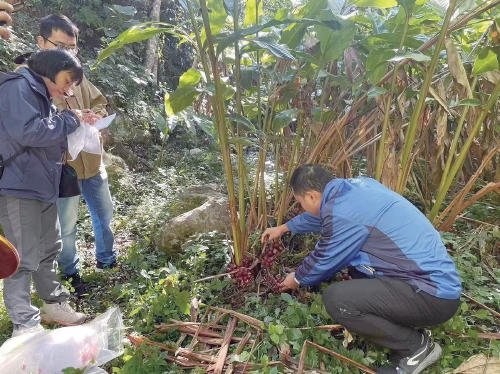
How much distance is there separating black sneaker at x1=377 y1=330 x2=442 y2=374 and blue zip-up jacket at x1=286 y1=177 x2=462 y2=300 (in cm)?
24

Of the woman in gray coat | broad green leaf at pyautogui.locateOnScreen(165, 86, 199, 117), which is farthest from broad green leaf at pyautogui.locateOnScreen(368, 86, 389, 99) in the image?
the woman in gray coat

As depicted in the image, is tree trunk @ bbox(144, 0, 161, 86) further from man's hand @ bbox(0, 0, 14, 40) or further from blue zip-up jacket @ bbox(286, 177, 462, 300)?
blue zip-up jacket @ bbox(286, 177, 462, 300)

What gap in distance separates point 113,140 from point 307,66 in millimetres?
3816

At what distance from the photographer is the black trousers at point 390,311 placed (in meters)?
1.61

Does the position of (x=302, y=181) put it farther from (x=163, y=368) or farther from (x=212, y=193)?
(x=212, y=193)

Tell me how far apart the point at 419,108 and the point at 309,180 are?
69cm

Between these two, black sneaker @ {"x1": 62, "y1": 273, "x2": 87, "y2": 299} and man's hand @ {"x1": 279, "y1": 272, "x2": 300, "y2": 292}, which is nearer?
man's hand @ {"x1": 279, "y1": 272, "x2": 300, "y2": 292}

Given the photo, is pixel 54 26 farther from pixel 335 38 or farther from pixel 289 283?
pixel 289 283

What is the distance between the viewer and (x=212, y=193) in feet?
11.7

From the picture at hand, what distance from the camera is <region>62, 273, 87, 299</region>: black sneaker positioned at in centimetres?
234

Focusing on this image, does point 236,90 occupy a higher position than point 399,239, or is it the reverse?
point 236,90

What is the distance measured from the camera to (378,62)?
6.67ft

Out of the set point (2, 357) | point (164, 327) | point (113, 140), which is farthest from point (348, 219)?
point (113, 140)

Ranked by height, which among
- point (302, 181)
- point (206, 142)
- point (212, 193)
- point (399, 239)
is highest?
point (302, 181)
